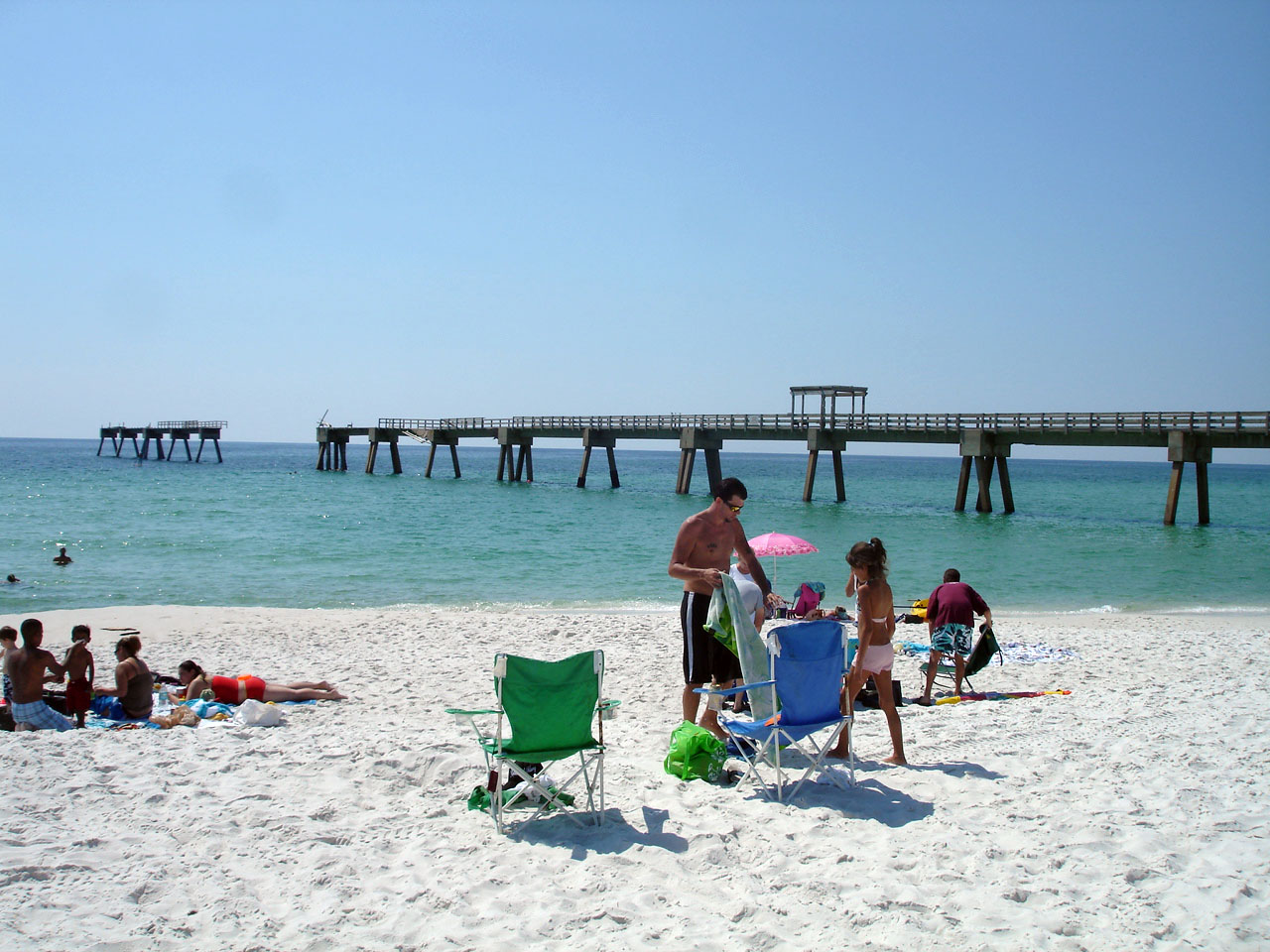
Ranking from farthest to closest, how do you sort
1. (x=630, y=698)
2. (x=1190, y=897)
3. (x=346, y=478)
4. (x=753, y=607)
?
(x=346, y=478)
(x=630, y=698)
(x=753, y=607)
(x=1190, y=897)

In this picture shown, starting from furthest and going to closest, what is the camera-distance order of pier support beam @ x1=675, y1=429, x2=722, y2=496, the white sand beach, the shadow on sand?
pier support beam @ x1=675, y1=429, x2=722, y2=496 < the shadow on sand < the white sand beach

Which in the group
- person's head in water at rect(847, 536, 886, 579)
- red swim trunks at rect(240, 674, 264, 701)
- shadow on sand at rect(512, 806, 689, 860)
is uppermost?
person's head in water at rect(847, 536, 886, 579)

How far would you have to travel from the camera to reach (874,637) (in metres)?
5.32

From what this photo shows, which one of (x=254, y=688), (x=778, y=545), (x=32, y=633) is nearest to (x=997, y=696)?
(x=778, y=545)

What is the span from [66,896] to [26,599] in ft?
42.9

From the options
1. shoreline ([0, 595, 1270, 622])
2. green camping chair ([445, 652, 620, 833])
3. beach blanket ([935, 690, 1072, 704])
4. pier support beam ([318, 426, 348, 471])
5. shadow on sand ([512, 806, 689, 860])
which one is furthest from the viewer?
pier support beam ([318, 426, 348, 471])

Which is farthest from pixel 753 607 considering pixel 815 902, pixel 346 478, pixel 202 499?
pixel 346 478

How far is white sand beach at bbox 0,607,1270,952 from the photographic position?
337 centimetres

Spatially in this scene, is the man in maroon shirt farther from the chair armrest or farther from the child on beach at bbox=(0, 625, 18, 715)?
the child on beach at bbox=(0, 625, 18, 715)

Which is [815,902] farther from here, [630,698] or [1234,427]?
[1234,427]

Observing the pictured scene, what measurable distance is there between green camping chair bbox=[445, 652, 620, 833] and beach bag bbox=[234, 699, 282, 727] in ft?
7.74

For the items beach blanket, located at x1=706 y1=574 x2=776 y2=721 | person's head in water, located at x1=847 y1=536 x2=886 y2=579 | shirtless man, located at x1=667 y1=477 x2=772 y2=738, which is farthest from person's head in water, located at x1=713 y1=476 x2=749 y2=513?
person's head in water, located at x1=847 y1=536 x2=886 y2=579

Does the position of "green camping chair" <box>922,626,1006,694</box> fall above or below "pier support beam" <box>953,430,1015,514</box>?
below

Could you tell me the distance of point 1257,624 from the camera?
1307 centimetres
